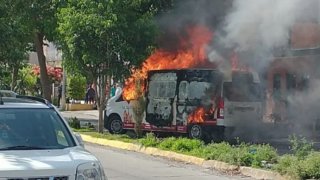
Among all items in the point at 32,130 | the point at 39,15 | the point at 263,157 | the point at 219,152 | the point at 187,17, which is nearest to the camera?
the point at 32,130

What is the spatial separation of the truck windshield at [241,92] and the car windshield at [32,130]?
10.5 meters

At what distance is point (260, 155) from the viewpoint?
11617 millimetres

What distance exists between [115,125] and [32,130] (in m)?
12.7

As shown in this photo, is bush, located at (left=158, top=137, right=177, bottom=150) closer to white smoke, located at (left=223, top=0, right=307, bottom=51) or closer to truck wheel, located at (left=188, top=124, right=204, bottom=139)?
truck wheel, located at (left=188, top=124, right=204, bottom=139)

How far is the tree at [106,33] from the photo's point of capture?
16.6 meters

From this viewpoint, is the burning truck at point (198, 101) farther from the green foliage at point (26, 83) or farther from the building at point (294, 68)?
the green foliage at point (26, 83)

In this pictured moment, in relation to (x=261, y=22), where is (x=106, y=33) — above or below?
below

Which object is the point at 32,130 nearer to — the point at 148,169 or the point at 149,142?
the point at 148,169

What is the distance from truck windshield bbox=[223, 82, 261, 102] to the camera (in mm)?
16859

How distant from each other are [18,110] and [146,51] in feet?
36.2

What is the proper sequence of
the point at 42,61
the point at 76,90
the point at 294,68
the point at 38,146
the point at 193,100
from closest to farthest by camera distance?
the point at 38,146, the point at 193,100, the point at 294,68, the point at 42,61, the point at 76,90

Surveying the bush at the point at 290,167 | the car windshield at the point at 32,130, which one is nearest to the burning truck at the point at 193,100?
the bush at the point at 290,167

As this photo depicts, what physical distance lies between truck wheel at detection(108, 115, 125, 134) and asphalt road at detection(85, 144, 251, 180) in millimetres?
4465

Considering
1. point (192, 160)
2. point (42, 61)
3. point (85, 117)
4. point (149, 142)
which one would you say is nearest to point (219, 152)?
point (192, 160)
